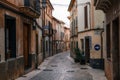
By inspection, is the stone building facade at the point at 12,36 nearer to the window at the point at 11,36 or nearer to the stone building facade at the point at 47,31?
the window at the point at 11,36

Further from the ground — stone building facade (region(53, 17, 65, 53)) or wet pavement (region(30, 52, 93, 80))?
stone building facade (region(53, 17, 65, 53))

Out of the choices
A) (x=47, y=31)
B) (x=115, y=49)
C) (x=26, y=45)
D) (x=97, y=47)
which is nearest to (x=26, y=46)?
(x=26, y=45)

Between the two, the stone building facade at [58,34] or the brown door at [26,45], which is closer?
the brown door at [26,45]

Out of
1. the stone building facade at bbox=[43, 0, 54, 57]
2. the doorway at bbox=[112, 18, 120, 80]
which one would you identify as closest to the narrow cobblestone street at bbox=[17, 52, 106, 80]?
the doorway at bbox=[112, 18, 120, 80]

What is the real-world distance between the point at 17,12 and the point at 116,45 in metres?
6.29

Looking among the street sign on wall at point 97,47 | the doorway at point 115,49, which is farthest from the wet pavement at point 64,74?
the doorway at point 115,49

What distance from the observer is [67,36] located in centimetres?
8781

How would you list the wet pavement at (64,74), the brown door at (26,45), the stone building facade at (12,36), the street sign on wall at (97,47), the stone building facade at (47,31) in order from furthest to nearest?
1. the stone building facade at (47,31)
2. the street sign on wall at (97,47)
3. the brown door at (26,45)
4. the wet pavement at (64,74)
5. the stone building facade at (12,36)

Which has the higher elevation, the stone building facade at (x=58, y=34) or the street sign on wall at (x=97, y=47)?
the stone building facade at (x=58, y=34)

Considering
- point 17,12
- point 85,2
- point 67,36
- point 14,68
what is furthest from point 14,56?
point 67,36

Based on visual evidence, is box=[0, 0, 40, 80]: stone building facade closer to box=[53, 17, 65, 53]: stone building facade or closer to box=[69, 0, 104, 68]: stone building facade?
box=[69, 0, 104, 68]: stone building facade

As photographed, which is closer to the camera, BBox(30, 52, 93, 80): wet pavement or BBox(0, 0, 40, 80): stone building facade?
BBox(0, 0, 40, 80): stone building facade

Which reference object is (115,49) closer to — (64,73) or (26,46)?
(64,73)

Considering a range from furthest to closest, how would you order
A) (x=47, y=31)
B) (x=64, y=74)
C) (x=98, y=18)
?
(x=47, y=31), (x=98, y=18), (x=64, y=74)
